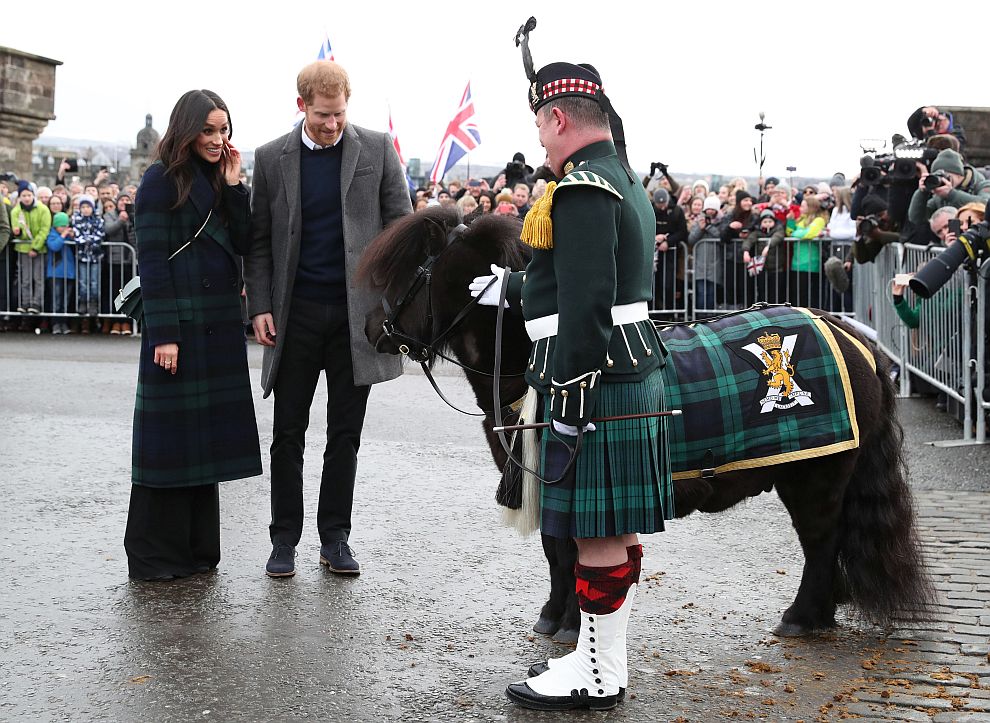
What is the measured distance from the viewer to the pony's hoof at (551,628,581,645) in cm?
474

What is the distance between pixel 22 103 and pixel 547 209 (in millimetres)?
25910

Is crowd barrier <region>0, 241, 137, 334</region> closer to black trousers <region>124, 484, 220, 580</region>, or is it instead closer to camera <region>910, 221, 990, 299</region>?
camera <region>910, 221, 990, 299</region>

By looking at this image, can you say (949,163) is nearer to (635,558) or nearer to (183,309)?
(183,309)

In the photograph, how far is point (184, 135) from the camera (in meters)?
5.47

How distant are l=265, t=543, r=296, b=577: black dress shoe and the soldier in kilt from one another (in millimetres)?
1754

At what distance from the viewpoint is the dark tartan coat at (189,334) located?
5.54m

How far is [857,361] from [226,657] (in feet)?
8.47

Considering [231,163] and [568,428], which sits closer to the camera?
[568,428]

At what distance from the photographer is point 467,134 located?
1909 cm

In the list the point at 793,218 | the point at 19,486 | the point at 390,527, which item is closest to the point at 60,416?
the point at 19,486

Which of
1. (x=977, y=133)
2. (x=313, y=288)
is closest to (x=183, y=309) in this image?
(x=313, y=288)

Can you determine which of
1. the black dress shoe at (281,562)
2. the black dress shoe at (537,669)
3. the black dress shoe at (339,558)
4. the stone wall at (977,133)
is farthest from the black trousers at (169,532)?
the stone wall at (977,133)

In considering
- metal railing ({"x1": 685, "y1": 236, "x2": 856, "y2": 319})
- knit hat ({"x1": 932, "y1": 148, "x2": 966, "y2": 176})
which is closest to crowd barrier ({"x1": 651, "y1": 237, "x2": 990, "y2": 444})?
metal railing ({"x1": 685, "y1": 236, "x2": 856, "y2": 319})

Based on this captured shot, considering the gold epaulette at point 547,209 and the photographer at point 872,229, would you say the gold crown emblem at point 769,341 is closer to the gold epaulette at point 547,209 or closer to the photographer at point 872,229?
the gold epaulette at point 547,209
